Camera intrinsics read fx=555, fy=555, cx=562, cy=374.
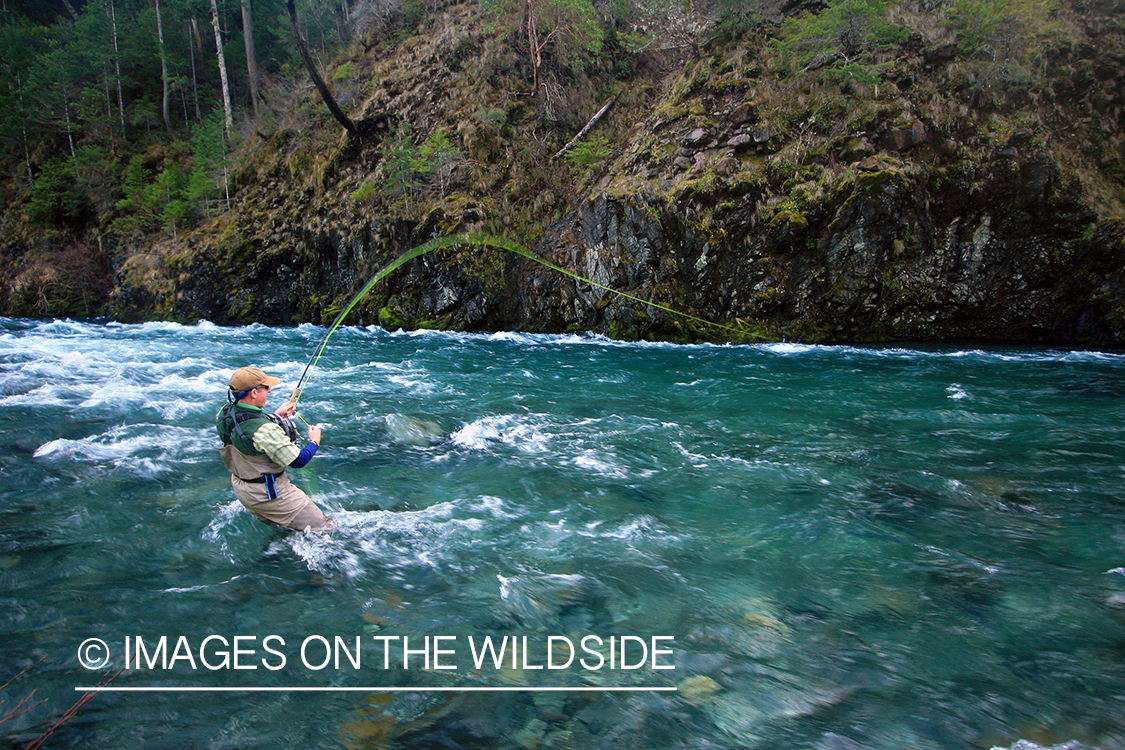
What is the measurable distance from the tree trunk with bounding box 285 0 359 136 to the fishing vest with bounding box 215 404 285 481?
1481 cm

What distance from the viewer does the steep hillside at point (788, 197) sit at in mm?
12992

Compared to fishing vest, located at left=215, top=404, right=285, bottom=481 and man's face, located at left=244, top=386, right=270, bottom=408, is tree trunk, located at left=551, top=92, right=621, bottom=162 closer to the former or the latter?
man's face, located at left=244, top=386, right=270, bottom=408

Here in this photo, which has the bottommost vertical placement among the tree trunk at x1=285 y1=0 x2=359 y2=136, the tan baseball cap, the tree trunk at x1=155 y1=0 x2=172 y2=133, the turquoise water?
the turquoise water

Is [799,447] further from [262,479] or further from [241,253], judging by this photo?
[241,253]

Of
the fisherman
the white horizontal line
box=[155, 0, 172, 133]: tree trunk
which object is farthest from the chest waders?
box=[155, 0, 172, 133]: tree trunk

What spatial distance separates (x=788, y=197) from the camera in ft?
45.2

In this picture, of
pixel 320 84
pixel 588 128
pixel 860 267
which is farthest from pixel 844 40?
pixel 320 84

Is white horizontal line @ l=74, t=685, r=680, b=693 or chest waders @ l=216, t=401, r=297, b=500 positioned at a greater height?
chest waders @ l=216, t=401, r=297, b=500

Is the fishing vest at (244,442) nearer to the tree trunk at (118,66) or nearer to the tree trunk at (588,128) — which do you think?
the tree trunk at (588,128)

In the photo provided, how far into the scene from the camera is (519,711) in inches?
116

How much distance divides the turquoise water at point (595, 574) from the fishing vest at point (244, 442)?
2.32ft

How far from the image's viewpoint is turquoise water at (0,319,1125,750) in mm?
2910

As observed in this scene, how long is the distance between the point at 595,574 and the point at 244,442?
9.17 feet

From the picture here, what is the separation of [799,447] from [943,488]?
1574 millimetres
